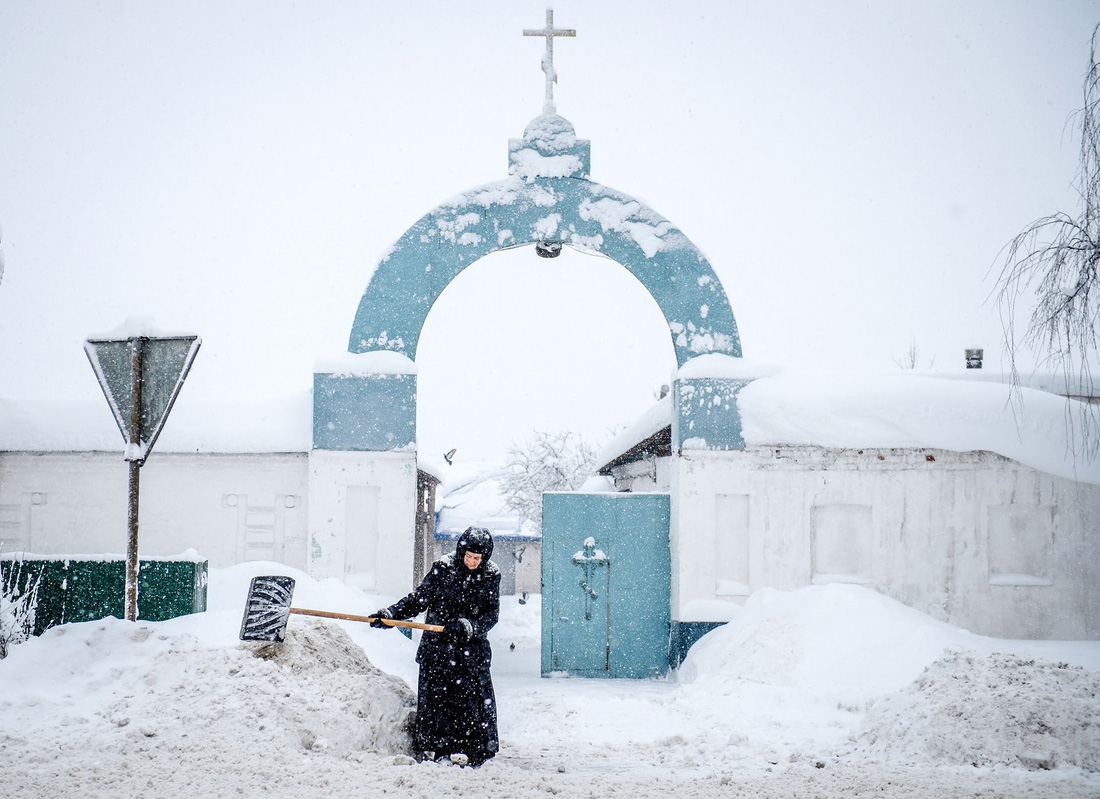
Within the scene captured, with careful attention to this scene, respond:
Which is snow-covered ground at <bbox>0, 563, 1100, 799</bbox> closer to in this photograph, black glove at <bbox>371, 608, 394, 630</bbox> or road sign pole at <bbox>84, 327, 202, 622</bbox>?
black glove at <bbox>371, 608, 394, 630</bbox>

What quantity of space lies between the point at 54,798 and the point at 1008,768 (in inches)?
216

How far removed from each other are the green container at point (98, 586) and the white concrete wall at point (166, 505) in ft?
11.0

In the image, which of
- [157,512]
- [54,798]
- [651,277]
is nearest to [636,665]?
[651,277]

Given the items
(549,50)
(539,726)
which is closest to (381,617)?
(539,726)

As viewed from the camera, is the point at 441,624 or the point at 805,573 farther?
the point at 805,573

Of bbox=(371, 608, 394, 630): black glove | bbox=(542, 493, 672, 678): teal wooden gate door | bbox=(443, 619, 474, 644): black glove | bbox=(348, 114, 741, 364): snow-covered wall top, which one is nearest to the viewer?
bbox=(443, 619, 474, 644): black glove

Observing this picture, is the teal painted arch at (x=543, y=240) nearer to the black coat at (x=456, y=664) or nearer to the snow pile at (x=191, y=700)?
the black coat at (x=456, y=664)

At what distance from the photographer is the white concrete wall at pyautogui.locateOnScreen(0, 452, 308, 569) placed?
10773 mm

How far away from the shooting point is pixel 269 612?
6.14 m

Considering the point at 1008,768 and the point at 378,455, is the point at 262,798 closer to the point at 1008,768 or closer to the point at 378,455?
the point at 1008,768

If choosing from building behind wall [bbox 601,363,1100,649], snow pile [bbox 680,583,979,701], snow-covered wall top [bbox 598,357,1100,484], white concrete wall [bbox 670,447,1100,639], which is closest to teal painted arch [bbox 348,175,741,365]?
snow-covered wall top [bbox 598,357,1100,484]

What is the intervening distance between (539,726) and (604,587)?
346 centimetres

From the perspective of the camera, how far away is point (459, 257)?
11.0 metres

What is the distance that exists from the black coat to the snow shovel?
0.58ft
